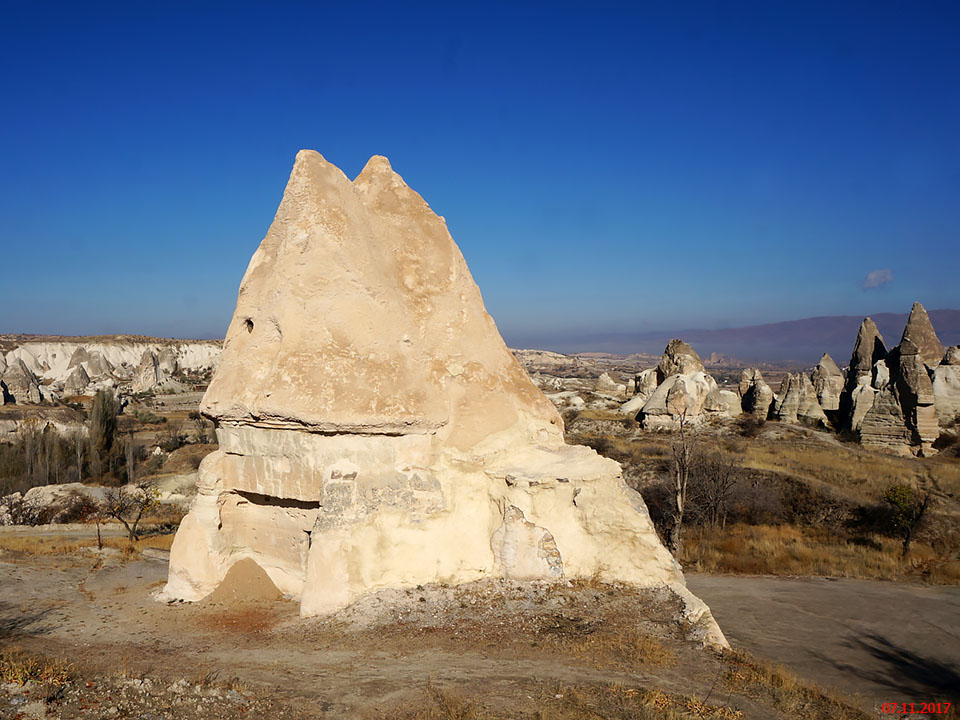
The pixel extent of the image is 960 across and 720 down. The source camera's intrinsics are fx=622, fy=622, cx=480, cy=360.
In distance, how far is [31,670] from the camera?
5840 mm

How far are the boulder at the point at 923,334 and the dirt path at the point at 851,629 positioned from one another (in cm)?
2948

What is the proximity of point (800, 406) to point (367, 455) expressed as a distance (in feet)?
126

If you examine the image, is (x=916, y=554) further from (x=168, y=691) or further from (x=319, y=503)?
(x=168, y=691)

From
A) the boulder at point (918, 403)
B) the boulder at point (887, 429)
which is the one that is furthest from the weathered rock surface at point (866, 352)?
the boulder at point (887, 429)

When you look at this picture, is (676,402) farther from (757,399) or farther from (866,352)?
(866,352)

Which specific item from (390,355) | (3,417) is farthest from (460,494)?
(3,417)

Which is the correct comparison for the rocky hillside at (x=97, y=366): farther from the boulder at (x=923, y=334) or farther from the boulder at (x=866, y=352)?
the boulder at (x=923, y=334)

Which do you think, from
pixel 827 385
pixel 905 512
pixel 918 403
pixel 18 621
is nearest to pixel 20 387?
pixel 18 621

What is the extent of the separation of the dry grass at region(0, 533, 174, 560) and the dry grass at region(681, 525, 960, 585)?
13746 millimetres

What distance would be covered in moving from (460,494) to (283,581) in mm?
3230

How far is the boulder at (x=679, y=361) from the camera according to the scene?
4010cm

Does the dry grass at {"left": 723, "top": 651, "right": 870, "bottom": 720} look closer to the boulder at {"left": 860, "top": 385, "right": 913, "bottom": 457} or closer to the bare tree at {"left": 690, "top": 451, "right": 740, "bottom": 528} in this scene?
the bare tree at {"left": 690, "top": 451, "right": 740, "bottom": 528}

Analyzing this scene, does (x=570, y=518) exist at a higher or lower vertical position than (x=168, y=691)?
higher

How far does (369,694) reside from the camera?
592 centimetres
